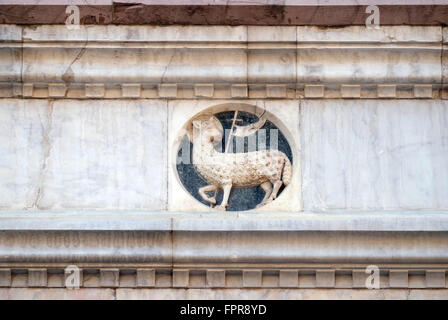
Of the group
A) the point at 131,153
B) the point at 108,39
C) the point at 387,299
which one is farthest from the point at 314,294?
the point at 108,39

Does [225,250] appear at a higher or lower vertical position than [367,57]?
lower

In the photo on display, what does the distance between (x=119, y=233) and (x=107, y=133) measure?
1.05 m

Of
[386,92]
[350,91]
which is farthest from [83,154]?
[386,92]

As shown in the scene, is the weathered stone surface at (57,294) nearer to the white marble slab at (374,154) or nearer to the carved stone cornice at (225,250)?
the carved stone cornice at (225,250)

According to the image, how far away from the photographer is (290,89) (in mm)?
10398

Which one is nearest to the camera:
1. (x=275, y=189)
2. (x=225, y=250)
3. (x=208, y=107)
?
(x=225, y=250)

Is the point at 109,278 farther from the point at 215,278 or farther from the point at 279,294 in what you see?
the point at 279,294

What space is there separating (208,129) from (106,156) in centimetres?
96

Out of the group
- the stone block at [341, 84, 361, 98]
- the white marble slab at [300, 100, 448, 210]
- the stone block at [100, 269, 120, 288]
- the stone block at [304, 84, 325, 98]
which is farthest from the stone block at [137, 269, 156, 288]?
the stone block at [341, 84, 361, 98]

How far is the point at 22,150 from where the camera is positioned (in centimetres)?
1030

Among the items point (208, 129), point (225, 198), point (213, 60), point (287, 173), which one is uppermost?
point (213, 60)

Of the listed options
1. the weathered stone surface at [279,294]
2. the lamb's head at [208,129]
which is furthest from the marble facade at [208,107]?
the weathered stone surface at [279,294]

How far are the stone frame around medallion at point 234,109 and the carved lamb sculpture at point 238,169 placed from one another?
84 mm

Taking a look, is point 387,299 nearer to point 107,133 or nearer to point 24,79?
point 107,133
